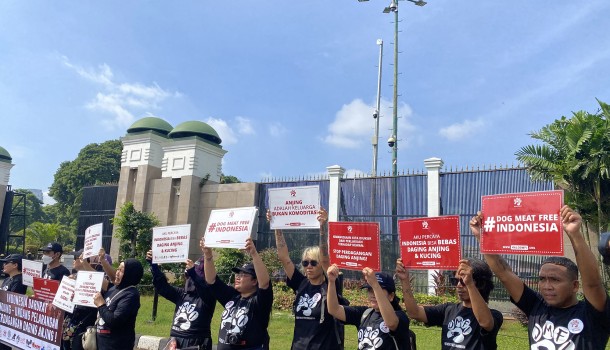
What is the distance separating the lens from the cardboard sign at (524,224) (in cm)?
327

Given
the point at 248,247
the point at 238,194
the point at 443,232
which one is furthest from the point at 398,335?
the point at 238,194

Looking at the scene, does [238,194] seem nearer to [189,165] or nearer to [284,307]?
[189,165]

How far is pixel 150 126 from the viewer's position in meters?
18.7

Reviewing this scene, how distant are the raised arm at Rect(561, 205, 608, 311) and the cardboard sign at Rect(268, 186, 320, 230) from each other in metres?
2.39

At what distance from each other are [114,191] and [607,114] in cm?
1688

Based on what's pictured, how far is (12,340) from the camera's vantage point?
5.93 metres

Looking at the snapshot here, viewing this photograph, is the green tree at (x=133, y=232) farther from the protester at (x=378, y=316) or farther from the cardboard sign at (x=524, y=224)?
the cardboard sign at (x=524, y=224)

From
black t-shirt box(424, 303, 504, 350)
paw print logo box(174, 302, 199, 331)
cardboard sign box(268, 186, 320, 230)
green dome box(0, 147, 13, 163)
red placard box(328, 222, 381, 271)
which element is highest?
green dome box(0, 147, 13, 163)

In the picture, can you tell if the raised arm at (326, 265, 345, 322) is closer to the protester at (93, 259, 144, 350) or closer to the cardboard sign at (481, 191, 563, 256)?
the cardboard sign at (481, 191, 563, 256)

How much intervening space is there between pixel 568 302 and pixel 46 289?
532 cm

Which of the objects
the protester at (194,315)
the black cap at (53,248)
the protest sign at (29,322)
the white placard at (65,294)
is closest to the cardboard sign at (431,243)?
the protester at (194,315)

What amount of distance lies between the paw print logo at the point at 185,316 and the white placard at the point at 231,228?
0.66 metres

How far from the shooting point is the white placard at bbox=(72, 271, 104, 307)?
16.5ft

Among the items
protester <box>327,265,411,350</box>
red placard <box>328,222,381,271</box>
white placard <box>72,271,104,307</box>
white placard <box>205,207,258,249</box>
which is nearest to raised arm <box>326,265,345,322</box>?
protester <box>327,265,411,350</box>
